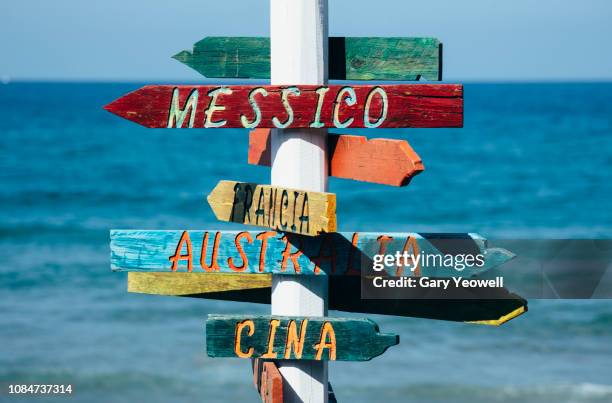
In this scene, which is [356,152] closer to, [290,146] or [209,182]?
[290,146]

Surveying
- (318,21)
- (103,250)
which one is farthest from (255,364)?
(103,250)

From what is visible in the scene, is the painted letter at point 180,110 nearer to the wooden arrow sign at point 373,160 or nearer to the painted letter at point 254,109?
the painted letter at point 254,109

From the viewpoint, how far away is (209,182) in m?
33.4

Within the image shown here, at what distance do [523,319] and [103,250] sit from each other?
8.21 m

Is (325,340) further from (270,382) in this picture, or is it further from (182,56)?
(182,56)

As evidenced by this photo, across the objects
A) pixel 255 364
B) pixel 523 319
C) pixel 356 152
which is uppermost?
pixel 356 152

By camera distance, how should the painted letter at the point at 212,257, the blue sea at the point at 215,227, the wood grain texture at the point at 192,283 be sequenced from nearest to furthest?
the painted letter at the point at 212,257 → the wood grain texture at the point at 192,283 → the blue sea at the point at 215,227

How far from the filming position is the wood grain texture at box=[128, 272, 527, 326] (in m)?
3.97

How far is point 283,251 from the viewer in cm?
389

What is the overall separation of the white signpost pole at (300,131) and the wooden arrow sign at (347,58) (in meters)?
0.09

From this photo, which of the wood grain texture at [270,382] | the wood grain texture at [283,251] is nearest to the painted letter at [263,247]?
the wood grain texture at [283,251]

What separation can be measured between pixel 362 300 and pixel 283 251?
0.43 metres

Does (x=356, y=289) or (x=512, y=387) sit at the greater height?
(x=356, y=289)

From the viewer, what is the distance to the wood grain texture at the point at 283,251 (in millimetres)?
3826
